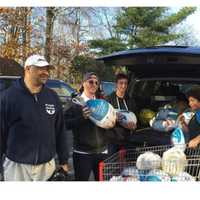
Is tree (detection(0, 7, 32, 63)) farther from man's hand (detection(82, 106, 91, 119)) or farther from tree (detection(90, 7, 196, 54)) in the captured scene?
man's hand (detection(82, 106, 91, 119))

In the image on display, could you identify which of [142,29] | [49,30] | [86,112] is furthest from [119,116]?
[142,29]

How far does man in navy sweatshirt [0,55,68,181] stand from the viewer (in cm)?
Answer: 344

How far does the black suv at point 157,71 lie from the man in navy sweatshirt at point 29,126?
930 mm

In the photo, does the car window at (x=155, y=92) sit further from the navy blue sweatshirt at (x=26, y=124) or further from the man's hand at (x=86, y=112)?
the navy blue sweatshirt at (x=26, y=124)

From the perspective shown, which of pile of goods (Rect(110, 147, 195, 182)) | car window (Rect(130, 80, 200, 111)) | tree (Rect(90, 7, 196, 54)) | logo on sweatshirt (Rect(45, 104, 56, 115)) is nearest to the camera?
pile of goods (Rect(110, 147, 195, 182))

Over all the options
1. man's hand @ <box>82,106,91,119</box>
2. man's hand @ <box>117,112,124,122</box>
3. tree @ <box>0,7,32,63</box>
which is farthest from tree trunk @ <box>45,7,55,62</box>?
man's hand @ <box>82,106,91,119</box>

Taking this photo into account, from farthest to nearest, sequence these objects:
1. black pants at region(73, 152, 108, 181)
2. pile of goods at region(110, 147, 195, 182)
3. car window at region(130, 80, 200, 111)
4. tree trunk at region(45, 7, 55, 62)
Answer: tree trunk at region(45, 7, 55, 62), car window at region(130, 80, 200, 111), black pants at region(73, 152, 108, 181), pile of goods at region(110, 147, 195, 182)

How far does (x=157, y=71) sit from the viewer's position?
4559 mm

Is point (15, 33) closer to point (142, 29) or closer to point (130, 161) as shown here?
point (130, 161)

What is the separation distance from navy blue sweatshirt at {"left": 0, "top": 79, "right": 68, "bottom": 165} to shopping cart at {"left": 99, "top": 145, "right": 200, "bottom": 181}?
482 millimetres

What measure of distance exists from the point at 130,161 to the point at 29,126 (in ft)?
3.10

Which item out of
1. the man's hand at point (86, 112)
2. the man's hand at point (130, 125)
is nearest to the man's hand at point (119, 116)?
the man's hand at point (130, 125)

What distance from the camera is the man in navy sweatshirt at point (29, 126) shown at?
344cm
